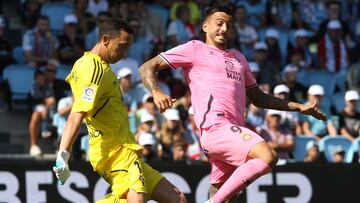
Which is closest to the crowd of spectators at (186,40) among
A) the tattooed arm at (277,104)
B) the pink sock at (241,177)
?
the tattooed arm at (277,104)

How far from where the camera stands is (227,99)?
10.0 m

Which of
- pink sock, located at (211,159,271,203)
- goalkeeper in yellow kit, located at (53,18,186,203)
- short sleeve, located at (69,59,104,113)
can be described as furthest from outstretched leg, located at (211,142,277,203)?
short sleeve, located at (69,59,104,113)

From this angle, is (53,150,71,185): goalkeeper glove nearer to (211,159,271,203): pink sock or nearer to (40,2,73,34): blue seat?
(211,159,271,203): pink sock

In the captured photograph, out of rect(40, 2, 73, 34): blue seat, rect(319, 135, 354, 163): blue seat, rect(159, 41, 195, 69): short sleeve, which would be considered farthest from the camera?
rect(40, 2, 73, 34): blue seat

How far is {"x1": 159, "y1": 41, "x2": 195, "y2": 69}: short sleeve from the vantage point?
10125 mm

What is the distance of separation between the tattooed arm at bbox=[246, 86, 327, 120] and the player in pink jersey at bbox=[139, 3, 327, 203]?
1cm

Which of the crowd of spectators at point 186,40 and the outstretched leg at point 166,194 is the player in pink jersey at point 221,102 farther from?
the crowd of spectators at point 186,40

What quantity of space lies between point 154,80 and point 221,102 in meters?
0.66

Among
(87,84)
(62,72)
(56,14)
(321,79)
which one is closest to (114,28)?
(87,84)

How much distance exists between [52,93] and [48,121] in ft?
2.03

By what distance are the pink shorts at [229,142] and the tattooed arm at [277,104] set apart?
30.9 inches

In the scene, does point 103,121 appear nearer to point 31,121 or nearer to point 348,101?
point 31,121

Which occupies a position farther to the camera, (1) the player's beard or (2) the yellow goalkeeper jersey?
(1) the player's beard

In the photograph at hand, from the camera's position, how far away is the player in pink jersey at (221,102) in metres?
9.77
